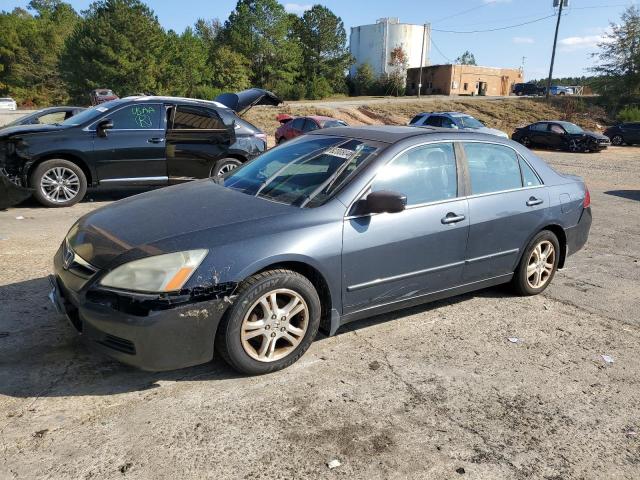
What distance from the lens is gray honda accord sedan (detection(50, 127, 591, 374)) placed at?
3.01 m

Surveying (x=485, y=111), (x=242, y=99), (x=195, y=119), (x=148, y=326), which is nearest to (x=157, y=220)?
(x=148, y=326)

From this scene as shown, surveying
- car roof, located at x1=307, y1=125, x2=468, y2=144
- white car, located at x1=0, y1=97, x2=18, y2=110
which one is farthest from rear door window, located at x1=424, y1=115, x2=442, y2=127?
white car, located at x1=0, y1=97, x2=18, y2=110

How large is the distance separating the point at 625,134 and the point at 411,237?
29510mm

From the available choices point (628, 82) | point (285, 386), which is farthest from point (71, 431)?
point (628, 82)

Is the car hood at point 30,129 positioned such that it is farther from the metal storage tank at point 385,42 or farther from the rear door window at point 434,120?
the metal storage tank at point 385,42

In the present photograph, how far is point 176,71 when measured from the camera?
59844 millimetres

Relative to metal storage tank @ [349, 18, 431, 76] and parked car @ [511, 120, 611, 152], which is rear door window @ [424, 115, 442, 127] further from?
metal storage tank @ [349, 18, 431, 76]

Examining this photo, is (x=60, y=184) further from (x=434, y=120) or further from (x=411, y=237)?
(x=434, y=120)

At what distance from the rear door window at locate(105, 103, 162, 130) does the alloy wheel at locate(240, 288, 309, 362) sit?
239 inches

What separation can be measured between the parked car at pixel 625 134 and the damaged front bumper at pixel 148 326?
101 ft

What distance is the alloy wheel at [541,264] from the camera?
488cm

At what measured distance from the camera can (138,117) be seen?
839 centimetres

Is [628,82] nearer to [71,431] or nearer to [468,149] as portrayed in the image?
[468,149]

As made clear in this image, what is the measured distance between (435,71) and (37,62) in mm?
56576
